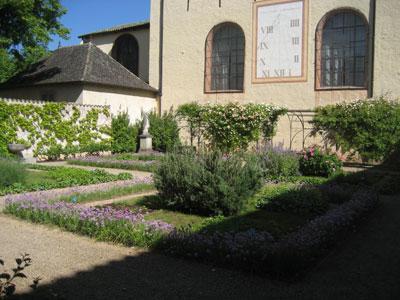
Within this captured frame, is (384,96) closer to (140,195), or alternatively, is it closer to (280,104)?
(280,104)

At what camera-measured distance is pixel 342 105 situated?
1777 centimetres

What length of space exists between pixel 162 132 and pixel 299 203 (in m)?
14.5

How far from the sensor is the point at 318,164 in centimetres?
1304

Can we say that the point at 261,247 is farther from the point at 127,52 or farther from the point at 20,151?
the point at 127,52

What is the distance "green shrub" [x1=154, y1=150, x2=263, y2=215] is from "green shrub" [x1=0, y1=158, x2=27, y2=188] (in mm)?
4171

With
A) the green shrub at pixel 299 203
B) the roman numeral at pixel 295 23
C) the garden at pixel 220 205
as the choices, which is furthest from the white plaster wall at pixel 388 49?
the green shrub at pixel 299 203

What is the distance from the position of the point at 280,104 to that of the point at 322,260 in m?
14.8

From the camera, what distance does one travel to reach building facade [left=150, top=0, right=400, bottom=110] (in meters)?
17.6

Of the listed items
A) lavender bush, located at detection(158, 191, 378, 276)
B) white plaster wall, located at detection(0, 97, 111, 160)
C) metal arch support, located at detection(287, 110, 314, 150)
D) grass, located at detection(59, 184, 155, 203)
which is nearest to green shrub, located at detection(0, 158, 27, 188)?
grass, located at detection(59, 184, 155, 203)

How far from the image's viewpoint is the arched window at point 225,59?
69.7ft

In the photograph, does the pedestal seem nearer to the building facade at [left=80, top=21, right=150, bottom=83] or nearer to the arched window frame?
the building facade at [left=80, top=21, right=150, bottom=83]

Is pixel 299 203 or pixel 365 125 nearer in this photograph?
pixel 299 203

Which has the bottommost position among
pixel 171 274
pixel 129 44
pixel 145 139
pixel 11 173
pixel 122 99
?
pixel 171 274

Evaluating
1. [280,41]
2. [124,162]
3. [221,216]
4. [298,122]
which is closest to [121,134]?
[124,162]
